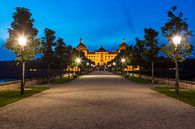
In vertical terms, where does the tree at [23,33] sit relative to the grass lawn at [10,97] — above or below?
above

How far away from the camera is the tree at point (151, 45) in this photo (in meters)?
42.4

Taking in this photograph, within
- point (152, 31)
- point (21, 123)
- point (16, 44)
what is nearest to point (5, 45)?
point (16, 44)

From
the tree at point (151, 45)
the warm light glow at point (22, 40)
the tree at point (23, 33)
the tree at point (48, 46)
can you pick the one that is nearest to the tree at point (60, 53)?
the tree at point (48, 46)

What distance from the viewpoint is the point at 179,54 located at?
90.8ft

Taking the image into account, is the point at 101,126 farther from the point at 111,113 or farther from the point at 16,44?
the point at 16,44

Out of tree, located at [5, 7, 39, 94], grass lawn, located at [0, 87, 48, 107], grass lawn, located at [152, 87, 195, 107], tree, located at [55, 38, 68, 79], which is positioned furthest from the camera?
tree, located at [55, 38, 68, 79]

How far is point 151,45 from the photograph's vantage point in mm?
43344

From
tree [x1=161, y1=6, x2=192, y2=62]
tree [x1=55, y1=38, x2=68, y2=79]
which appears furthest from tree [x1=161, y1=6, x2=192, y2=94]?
tree [x1=55, y1=38, x2=68, y2=79]

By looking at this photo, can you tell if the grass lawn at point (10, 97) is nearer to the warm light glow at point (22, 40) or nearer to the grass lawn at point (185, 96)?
the warm light glow at point (22, 40)

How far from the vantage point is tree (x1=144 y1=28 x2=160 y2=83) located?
42406 millimetres

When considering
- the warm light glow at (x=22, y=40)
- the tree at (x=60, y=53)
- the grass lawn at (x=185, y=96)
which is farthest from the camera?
the tree at (x=60, y=53)

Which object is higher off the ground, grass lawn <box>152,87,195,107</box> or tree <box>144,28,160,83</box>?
tree <box>144,28,160,83</box>

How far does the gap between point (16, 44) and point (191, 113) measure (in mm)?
17093

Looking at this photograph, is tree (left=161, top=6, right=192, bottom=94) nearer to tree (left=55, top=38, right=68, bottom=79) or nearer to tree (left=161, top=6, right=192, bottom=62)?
tree (left=161, top=6, right=192, bottom=62)
